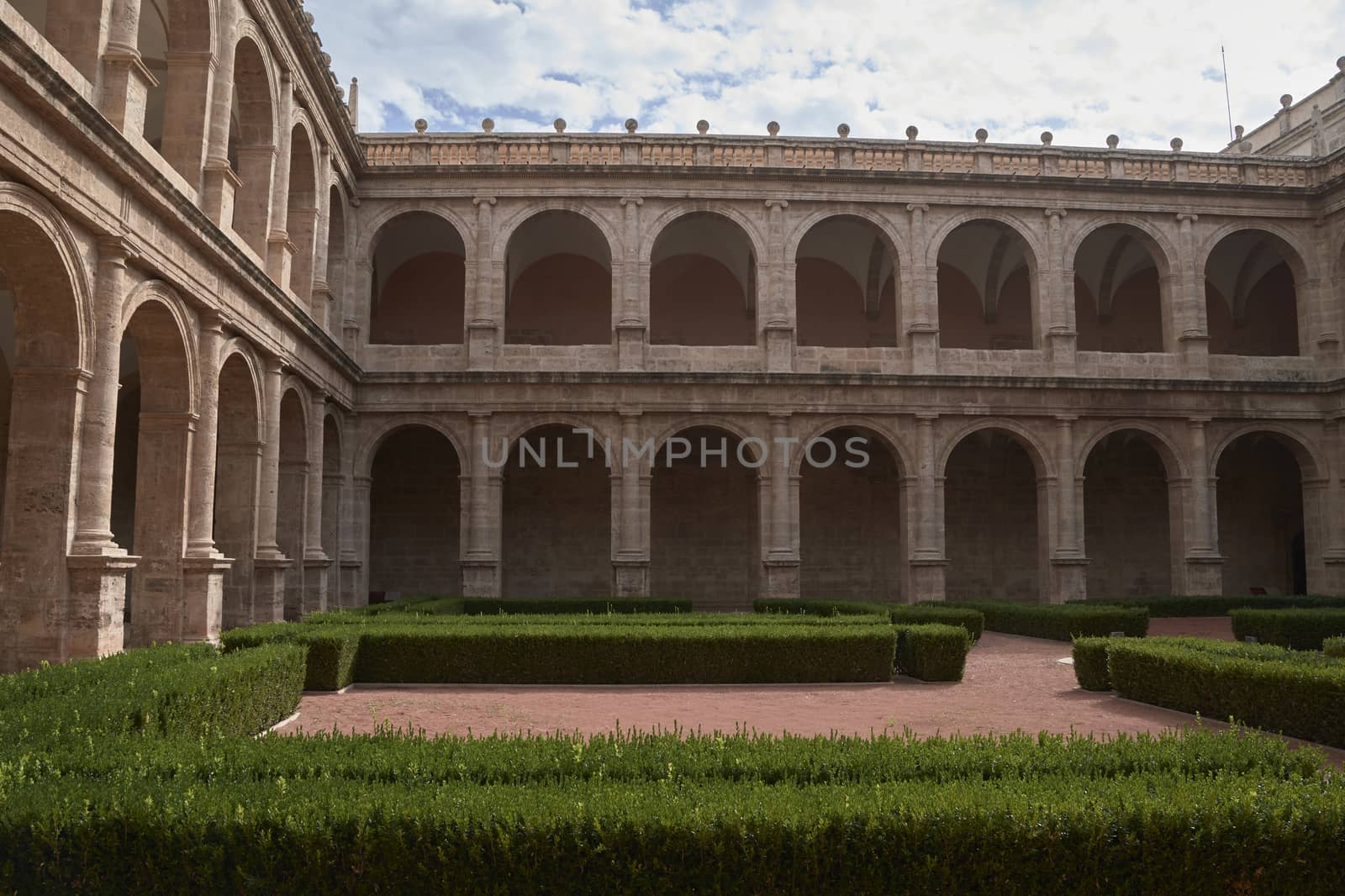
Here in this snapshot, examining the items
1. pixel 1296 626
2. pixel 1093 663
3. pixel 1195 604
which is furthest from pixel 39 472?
pixel 1195 604

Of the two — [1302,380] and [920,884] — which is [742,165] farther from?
[920,884]

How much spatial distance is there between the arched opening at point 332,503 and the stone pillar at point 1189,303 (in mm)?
19139

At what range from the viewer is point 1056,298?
21.4 meters

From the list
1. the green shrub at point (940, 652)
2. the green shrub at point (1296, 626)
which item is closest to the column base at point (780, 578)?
the green shrub at point (1296, 626)

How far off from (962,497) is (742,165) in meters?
10.7

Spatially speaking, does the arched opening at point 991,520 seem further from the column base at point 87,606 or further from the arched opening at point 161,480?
the column base at point 87,606

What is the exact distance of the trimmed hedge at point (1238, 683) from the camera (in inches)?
303

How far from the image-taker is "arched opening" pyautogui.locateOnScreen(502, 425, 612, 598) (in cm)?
2403

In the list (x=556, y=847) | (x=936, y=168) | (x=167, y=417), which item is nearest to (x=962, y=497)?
(x=936, y=168)

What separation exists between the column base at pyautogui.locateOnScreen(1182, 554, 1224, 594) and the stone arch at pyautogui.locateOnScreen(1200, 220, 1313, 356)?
7.04m

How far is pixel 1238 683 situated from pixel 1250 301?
2164 cm

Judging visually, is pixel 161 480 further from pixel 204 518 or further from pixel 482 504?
pixel 482 504

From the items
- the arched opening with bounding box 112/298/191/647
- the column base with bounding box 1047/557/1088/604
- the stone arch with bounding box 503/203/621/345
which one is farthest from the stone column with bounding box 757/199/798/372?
the arched opening with bounding box 112/298/191/647

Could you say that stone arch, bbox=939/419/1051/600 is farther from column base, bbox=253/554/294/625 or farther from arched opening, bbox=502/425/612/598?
column base, bbox=253/554/294/625
